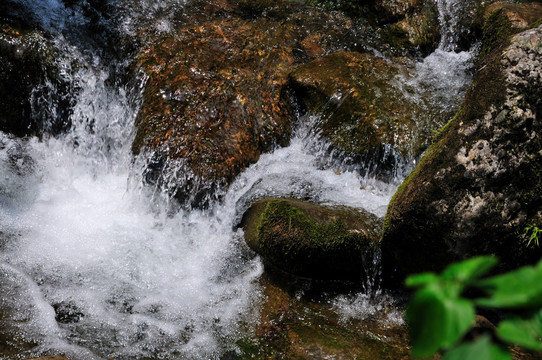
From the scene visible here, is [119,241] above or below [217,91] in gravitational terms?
below

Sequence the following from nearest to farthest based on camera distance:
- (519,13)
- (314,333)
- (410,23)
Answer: (314,333), (519,13), (410,23)

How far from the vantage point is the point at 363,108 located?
6.25 metres

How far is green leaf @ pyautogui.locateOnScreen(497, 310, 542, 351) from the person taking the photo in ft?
1.80

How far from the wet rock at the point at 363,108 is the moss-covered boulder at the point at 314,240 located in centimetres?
135

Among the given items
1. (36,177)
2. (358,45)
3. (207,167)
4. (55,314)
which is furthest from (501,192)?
(36,177)

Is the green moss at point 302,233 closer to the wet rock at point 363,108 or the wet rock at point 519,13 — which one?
the wet rock at point 363,108

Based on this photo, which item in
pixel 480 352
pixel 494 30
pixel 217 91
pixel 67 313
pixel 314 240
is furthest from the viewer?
pixel 494 30

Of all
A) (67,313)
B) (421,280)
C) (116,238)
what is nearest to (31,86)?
(116,238)

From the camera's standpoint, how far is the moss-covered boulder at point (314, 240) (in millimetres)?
4664

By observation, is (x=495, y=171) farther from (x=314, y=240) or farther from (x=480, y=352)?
(x=480, y=352)

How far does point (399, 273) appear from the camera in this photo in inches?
188

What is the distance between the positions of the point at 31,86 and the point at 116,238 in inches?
103

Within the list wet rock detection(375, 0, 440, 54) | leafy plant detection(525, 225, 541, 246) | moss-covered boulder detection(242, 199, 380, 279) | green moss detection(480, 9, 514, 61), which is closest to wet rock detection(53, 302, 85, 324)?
moss-covered boulder detection(242, 199, 380, 279)

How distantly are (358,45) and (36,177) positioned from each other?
5410mm
